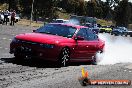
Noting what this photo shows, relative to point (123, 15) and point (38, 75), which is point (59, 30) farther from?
point (123, 15)

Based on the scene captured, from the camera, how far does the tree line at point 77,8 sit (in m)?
88.0

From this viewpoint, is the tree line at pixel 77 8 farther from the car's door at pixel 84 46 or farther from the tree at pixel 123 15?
the car's door at pixel 84 46

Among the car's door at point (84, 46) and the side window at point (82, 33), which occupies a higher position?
the side window at point (82, 33)

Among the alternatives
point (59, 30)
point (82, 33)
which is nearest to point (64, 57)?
point (59, 30)

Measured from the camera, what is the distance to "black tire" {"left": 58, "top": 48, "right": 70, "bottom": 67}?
39.7 feet

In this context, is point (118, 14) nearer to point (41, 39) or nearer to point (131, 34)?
point (131, 34)

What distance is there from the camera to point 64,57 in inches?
481

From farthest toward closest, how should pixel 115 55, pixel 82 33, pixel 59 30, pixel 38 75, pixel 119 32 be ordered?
pixel 119 32 < pixel 115 55 < pixel 82 33 < pixel 59 30 < pixel 38 75

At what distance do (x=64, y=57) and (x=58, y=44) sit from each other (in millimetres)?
553

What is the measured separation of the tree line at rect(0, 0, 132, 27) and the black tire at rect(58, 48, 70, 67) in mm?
65759

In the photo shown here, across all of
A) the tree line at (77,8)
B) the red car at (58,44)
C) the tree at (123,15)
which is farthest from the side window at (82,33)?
the tree at (123,15)

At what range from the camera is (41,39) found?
11898mm

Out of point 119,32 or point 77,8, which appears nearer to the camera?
point 119,32

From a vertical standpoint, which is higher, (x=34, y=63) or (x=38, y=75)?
(x=38, y=75)
